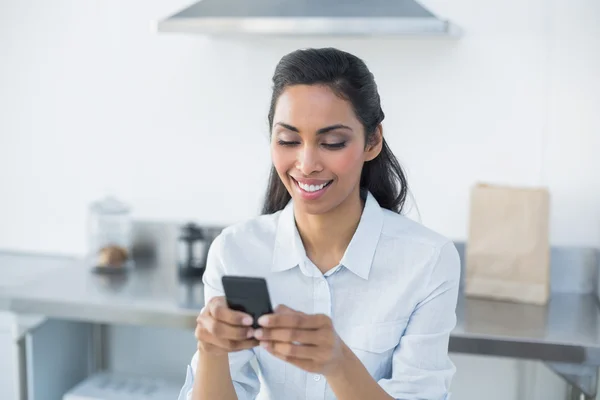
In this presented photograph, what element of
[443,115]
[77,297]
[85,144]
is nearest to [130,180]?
[85,144]

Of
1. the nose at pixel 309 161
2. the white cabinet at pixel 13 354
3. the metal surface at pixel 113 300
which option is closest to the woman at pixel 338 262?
the nose at pixel 309 161

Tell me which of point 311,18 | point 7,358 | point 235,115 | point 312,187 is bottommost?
point 7,358

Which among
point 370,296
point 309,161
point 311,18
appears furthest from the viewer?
point 311,18

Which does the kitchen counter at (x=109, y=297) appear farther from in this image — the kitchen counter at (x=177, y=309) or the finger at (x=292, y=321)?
the finger at (x=292, y=321)

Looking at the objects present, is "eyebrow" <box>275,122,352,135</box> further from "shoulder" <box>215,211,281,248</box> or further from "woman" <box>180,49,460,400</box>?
"shoulder" <box>215,211,281,248</box>

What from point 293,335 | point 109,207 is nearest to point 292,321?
point 293,335

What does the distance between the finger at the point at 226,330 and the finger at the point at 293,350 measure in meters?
0.03

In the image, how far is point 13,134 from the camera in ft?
8.79

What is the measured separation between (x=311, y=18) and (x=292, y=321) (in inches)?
43.9

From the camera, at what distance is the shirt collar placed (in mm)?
1243

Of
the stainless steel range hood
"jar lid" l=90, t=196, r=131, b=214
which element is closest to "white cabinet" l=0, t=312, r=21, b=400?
"jar lid" l=90, t=196, r=131, b=214

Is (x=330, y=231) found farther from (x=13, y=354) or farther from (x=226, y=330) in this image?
(x=13, y=354)

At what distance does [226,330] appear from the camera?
39.5 inches

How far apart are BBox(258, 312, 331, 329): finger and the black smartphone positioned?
2cm
